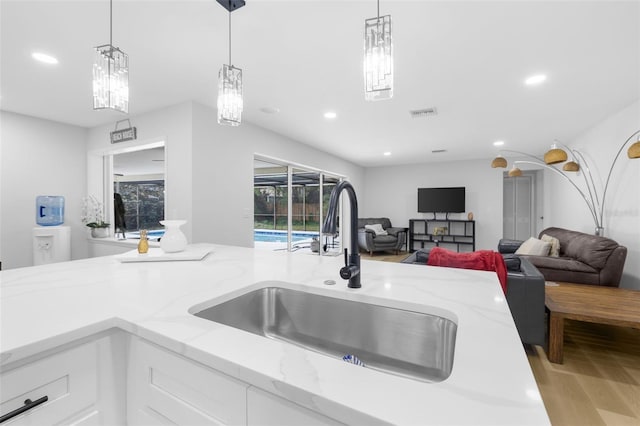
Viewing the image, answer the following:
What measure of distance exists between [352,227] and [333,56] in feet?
6.06

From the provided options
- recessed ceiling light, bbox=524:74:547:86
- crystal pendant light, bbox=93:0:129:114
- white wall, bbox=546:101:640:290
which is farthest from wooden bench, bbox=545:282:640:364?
crystal pendant light, bbox=93:0:129:114

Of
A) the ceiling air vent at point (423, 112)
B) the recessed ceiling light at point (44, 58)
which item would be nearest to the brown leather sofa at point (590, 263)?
the ceiling air vent at point (423, 112)

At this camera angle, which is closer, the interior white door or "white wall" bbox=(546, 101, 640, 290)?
"white wall" bbox=(546, 101, 640, 290)

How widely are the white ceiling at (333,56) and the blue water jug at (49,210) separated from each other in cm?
107

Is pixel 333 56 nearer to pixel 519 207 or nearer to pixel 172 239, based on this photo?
pixel 172 239

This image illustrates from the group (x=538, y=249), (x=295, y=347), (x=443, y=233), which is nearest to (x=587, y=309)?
(x=538, y=249)

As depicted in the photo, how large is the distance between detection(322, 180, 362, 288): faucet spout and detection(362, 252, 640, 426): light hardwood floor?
Answer: 161 centimetres

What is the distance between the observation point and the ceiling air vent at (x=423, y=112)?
12.2ft

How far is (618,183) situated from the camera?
3.73 metres

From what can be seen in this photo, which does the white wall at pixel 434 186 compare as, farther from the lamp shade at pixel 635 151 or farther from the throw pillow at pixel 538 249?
the lamp shade at pixel 635 151

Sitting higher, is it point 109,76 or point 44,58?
point 44,58

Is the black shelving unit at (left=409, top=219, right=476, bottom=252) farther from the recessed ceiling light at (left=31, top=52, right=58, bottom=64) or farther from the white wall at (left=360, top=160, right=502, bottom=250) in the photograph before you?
the recessed ceiling light at (left=31, top=52, right=58, bottom=64)

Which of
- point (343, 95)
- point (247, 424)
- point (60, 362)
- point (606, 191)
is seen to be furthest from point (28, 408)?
point (606, 191)

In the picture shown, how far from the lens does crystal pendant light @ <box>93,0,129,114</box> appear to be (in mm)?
1357
